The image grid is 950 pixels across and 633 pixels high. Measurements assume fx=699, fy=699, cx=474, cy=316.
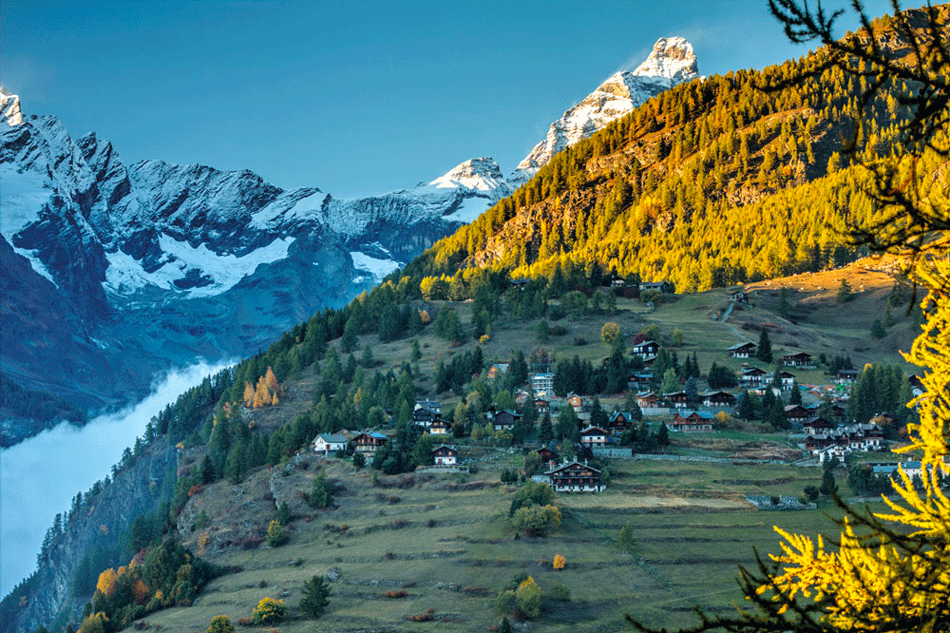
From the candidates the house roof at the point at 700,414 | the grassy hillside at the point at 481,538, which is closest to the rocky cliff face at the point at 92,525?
the grassy hillside at the point at 481,538

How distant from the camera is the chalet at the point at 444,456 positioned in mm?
91125

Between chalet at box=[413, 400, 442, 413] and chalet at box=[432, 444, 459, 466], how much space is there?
659 inches

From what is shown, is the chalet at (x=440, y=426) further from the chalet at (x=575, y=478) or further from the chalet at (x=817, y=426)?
the chalet at (x=817, y=426)

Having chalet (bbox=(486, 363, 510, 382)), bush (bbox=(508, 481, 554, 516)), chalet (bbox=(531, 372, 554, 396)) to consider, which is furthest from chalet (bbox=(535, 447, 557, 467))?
chalet (bbox=(486, 363, 510, 382))

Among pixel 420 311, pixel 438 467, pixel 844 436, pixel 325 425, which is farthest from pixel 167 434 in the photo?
pixel 844 436

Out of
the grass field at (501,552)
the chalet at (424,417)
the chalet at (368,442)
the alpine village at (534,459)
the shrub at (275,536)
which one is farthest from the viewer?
the chalet at (424,417)

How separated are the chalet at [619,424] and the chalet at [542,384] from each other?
20.9m

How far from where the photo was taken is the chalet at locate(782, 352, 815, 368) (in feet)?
397

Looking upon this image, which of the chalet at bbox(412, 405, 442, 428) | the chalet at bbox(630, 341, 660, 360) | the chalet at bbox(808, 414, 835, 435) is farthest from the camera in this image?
the chalet at bbox(630, 341, 660, 360)

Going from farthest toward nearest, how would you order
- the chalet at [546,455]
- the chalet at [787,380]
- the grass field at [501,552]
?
1. the chalet at [787,380]
2. the chalet at [546,455]
3. the grass field at [501,552]

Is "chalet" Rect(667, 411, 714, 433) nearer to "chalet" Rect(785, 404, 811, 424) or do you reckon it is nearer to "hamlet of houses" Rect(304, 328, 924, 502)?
"hamlet of houses" Rect(304, 328, 924, 502)

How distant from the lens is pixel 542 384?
119 m

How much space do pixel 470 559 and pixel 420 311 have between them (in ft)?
367

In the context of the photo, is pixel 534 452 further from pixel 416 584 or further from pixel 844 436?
pixel 844 436
